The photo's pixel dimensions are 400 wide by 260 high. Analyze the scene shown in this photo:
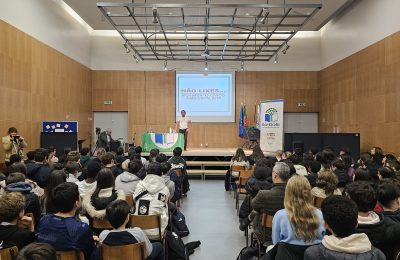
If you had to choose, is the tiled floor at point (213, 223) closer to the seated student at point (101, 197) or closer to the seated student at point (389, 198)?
the seated student at point (101, 197)

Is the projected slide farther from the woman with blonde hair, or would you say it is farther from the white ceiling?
the woman with blonde hair

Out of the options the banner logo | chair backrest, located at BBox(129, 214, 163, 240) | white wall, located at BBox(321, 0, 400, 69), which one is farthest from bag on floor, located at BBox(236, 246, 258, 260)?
the banner logo

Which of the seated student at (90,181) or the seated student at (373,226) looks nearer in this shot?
the seated student at (373,226)

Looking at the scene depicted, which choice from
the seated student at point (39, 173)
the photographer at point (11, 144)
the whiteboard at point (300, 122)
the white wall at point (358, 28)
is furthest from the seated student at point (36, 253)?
the whiteboard at point (300, 122)

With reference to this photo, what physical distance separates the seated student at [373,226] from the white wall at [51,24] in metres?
9.12

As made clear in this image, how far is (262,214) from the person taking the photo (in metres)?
3.69

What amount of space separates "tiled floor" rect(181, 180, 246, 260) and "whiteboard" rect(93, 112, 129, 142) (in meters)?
7.27

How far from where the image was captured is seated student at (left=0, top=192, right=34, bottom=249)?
99.0 inches

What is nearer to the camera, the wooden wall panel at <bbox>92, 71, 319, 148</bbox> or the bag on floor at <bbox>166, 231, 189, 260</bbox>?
the bag on floor at <bbox>166, 231, 189, 260</bbox>

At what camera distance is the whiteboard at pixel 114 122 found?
52.6 feet

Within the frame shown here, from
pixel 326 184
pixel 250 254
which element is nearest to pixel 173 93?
pixel 326 184

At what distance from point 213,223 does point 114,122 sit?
10.8m

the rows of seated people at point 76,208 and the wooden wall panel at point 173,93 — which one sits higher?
the wooden wall panel at point 173,93

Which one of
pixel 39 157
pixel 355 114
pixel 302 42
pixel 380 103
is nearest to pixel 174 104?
pixel 302 42
